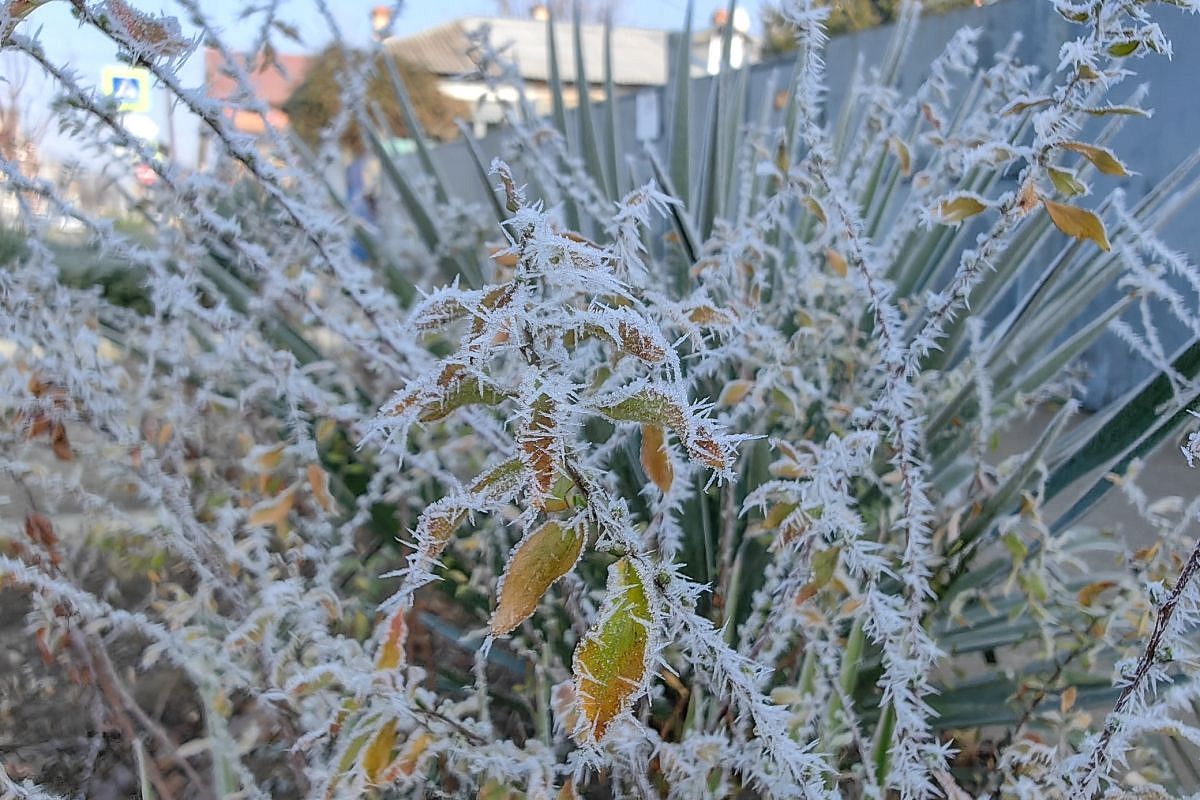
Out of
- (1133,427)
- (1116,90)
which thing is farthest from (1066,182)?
(1116,90)

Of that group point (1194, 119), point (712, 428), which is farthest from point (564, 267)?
point (1194, 119)

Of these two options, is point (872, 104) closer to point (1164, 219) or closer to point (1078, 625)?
point (1164, 219)

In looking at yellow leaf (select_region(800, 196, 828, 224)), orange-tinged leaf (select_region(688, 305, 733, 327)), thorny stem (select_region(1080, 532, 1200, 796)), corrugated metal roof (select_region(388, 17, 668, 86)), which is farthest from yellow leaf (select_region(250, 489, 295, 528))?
corrugated metal roof (select_region(388, 17, 668, 86))

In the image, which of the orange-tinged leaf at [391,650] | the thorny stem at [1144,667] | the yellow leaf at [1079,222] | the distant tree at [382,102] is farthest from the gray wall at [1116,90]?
the distant tree at [382,102]

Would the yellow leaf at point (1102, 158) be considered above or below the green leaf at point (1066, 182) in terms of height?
above

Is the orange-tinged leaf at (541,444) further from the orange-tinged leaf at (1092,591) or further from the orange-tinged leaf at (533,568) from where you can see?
the orange-tinged leaf at (1092,591)

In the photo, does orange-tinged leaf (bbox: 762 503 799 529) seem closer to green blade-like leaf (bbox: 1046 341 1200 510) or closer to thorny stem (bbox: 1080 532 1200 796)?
thorny stem (bbox: 1080 532 1200 796)

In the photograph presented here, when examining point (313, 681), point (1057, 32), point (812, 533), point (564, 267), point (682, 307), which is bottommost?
point (313, 681)

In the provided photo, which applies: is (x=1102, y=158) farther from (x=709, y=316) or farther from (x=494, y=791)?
(x=494, y=791)
